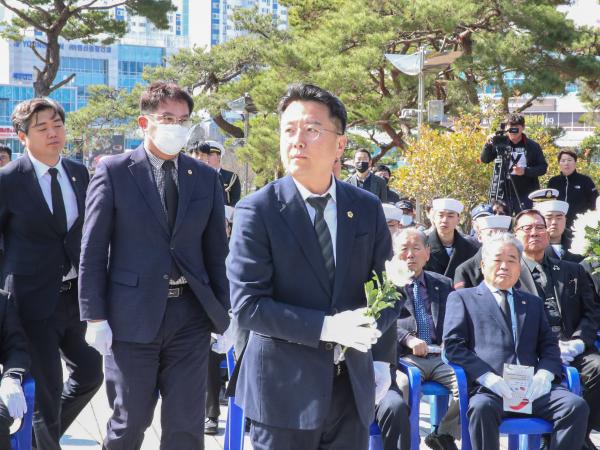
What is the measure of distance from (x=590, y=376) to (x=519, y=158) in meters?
3.39

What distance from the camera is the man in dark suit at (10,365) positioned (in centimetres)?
368

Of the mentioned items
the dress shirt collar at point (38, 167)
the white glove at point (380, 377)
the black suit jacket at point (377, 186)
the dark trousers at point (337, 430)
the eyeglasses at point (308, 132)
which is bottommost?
the dark trousers at point (337, 430)

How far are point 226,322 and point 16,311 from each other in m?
1.03

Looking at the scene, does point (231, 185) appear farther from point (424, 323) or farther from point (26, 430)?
point (26, 430)

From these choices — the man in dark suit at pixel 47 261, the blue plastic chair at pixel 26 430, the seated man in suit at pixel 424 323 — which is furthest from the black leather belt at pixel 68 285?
the seated man in suit at pixel 424 323

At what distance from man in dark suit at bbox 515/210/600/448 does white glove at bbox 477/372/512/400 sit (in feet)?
3.10

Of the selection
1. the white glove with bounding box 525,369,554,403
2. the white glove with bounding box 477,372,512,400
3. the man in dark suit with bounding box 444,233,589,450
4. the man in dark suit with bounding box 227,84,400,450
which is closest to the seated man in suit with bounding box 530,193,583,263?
the man in dark suit with bounding box 444,233,589,450

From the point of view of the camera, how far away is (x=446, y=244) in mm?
6508

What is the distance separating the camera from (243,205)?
2.81 m

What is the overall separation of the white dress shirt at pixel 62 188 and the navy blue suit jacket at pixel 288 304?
1.81m

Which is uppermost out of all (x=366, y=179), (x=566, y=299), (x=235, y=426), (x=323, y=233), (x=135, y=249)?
(x=366, y=179)

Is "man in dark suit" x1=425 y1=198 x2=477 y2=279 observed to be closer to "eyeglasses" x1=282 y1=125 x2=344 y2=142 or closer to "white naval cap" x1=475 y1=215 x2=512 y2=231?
"white naval cap" x1=475 y1=215 x2=512 y2=231

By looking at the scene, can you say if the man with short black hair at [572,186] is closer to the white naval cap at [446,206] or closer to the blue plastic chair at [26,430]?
the white naval cap at [446,206]

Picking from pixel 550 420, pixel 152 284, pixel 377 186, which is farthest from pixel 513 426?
pixel 377 186
